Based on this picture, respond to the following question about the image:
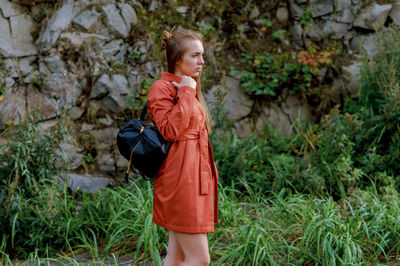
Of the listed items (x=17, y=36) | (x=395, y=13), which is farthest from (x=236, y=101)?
(x=17, y=36)

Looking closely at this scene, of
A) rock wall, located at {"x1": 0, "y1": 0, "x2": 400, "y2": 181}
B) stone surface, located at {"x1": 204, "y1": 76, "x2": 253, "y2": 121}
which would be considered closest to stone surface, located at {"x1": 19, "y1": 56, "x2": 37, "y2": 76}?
rock wall, located at {"x1": 0, "y1": 0, "x2": 400, "y2": 181}

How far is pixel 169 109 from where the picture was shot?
78.9 inches

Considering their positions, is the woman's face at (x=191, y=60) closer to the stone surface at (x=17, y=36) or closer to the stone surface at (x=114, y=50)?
the stone surface at (x=114, y=50)

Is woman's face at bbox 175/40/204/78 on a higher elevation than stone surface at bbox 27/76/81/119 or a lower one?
higher

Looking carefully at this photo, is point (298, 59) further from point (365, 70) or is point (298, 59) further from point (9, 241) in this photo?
point (9, 241)

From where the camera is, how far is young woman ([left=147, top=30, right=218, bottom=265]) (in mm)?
1964

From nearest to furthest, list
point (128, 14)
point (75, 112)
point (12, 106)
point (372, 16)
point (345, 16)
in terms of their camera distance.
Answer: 1. point (12, 106)
2. point (75, 112)
3. point (128, 14)
4. point (372, 16)
5. point (345, 16)

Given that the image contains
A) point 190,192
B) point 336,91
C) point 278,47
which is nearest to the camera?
point 190,192

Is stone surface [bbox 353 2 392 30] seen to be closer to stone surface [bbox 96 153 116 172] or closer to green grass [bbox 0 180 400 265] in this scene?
green grass [bbox 0 180 400 265]

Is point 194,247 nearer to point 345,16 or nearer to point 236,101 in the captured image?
point 236,101

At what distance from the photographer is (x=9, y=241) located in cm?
324

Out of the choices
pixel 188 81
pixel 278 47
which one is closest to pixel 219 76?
pixel 278 47

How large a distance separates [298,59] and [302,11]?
0.85 m

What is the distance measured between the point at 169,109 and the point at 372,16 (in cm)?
440
